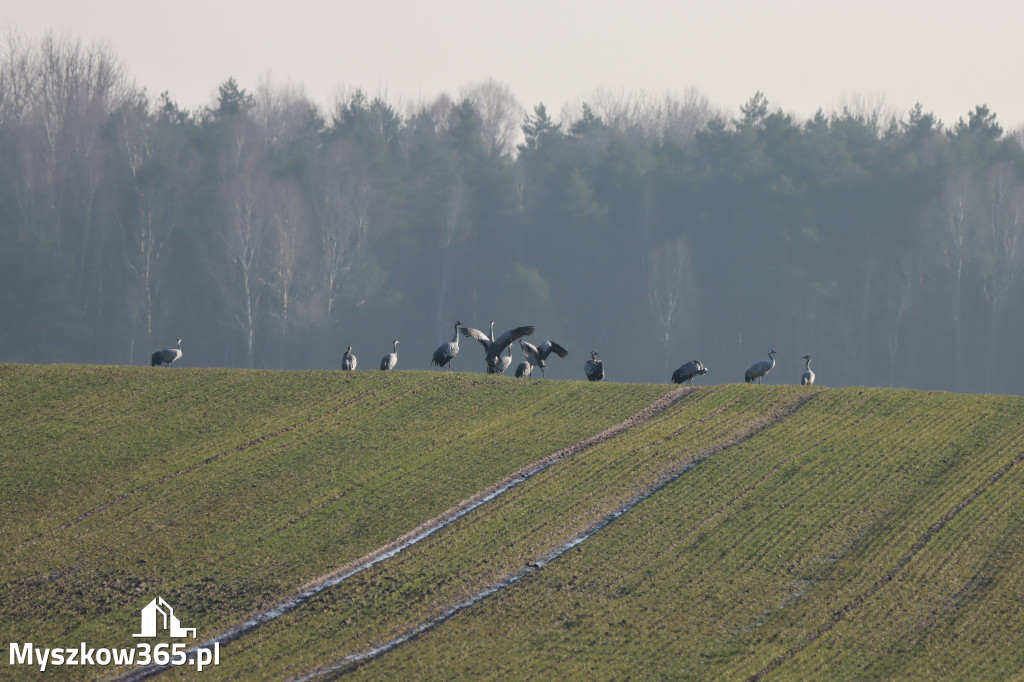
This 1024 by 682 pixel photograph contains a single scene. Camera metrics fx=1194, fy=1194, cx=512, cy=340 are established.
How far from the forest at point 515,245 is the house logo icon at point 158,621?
6530cm

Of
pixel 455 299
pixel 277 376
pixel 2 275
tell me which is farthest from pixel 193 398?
pixel 455 299

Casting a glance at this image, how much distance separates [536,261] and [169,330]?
30.3 meters

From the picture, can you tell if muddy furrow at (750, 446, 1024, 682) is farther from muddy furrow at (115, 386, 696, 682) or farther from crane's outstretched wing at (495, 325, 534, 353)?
crane's outstretched wing at (495, 325, 534, 353)

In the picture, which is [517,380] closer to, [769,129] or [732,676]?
[732,676]

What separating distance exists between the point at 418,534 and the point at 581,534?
3.91m

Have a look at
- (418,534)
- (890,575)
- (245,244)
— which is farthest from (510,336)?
(245,244)

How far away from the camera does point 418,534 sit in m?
28.7

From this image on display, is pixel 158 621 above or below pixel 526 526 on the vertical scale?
below

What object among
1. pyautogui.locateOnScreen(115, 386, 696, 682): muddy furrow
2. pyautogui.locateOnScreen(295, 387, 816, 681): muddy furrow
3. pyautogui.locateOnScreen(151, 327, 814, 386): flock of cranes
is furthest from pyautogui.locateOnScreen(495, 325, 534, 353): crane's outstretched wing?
pyautogui.locateOnScreen(295, 387, 816, 681): muddy furrow

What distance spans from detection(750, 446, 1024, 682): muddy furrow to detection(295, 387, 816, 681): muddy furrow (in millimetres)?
6316

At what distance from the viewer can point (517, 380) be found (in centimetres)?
4062

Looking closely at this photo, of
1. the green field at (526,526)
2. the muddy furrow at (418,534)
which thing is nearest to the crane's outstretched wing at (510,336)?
the green field at (526,526)

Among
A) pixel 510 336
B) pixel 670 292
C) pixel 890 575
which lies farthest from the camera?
pixel 670 292

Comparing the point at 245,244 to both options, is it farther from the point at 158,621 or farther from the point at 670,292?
the point at 158,621
